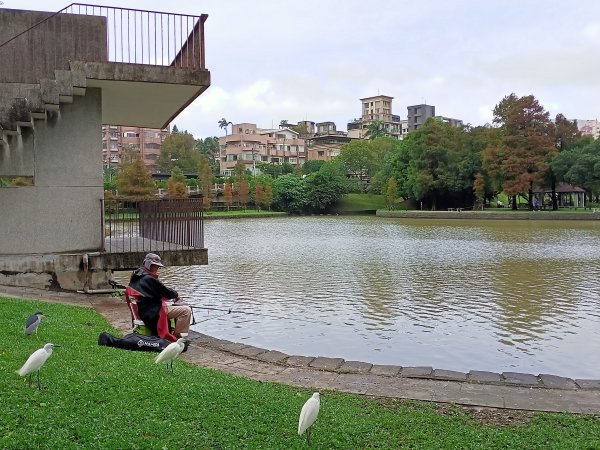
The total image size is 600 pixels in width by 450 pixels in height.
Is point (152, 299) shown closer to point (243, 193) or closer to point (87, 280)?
point (87, 280)

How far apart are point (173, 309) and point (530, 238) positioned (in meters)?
25.5

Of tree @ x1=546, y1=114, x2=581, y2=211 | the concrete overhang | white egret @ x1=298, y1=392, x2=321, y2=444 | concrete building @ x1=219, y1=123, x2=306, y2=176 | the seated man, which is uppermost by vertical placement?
concrete building @ x1=219, y1=123, x2=306, y2=176

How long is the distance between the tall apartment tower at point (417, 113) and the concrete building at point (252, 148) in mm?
38426

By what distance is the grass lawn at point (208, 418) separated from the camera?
391 centimetres

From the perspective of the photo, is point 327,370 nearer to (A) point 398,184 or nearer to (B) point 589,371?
(B) point 589,371

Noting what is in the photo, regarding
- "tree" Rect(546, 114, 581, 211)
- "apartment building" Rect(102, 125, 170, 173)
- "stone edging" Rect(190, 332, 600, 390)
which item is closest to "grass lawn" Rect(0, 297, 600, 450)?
"stone edging" Rect(190, 332, 600, 390)

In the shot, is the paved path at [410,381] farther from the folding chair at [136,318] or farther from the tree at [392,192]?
the tree at [392,192]

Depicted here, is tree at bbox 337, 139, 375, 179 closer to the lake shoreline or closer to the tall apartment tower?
the lake shoreline

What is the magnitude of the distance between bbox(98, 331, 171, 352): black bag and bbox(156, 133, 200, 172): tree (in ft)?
262

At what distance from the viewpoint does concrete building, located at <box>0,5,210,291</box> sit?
406 inches

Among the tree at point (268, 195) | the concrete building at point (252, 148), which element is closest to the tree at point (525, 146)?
the tree at point (268, 195)

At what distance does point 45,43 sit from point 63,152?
192cm

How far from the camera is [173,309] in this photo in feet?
24.1

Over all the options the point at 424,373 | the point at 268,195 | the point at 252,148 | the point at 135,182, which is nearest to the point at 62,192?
the point at 424,373
